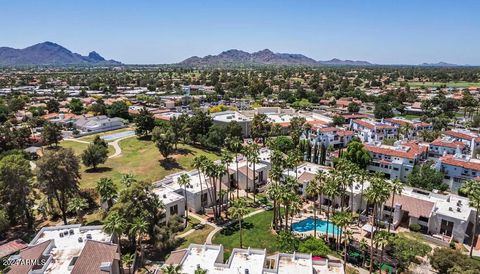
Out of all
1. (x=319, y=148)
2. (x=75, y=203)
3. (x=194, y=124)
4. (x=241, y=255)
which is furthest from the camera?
(x=194, y=124)

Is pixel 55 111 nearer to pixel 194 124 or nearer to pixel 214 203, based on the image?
pixel 194 124

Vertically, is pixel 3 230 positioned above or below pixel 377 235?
below

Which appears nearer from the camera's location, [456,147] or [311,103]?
[456,147]

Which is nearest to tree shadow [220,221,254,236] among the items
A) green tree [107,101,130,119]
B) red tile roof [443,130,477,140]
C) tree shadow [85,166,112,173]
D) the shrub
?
the shrub

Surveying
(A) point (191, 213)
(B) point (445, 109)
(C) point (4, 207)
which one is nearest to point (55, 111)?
(C) point (4, 207)

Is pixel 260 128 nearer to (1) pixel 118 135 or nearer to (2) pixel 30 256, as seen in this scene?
(1) pixel 118 135

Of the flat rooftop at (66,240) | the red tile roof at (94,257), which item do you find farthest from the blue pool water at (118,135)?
the red tile roof at (94,257)

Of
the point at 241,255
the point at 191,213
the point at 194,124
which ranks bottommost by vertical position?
the point at 191,213

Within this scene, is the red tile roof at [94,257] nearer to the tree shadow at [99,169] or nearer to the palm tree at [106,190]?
the palm tree at [106,190]
